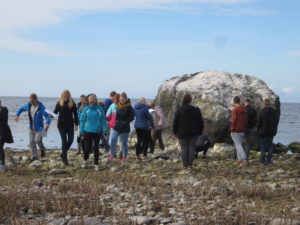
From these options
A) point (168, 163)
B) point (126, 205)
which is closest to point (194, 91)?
point (168, 163)

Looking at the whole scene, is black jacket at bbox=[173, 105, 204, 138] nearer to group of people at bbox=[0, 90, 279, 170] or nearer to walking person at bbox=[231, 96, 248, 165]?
group of people at bbox=[0, 90, 279, 170]

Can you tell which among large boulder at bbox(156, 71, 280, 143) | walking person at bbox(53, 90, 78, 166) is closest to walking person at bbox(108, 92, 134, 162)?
walking person at bbox(53, 90, 78, 166)

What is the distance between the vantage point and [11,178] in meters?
11.4

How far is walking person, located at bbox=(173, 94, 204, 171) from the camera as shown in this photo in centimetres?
1257

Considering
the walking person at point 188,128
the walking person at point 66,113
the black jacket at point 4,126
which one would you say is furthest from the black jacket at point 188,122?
the black jacket at point 4,126

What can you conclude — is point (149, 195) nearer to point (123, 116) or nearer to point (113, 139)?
point (123, 116)

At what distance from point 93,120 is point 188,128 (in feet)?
8.37

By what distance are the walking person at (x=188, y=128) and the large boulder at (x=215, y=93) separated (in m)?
5.08

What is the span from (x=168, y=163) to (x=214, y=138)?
4462 millimetres

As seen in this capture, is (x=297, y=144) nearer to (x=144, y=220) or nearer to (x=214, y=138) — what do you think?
(x=214, y=138)

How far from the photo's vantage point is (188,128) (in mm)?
12539

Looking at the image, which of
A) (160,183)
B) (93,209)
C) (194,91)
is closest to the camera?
(93,209)

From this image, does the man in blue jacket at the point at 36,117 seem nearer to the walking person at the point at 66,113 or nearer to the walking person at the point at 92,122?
the walking person at the point at 66,113

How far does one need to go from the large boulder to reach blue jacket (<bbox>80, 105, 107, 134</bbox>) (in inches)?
241
